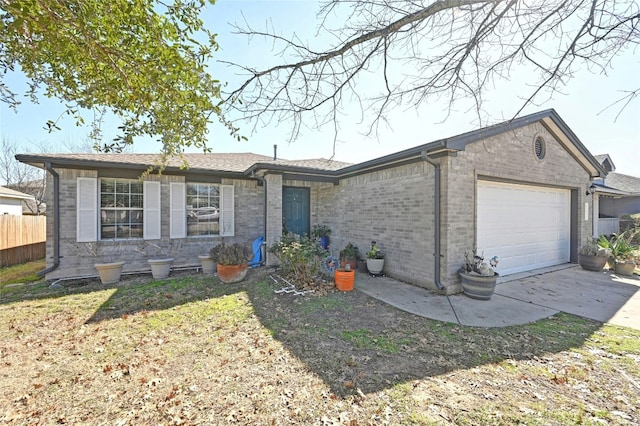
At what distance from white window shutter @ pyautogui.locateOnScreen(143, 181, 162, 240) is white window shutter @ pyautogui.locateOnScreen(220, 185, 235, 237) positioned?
175cm

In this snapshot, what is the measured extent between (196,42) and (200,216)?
20.4 feet

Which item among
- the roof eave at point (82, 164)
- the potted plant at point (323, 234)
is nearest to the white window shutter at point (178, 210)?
the roof eave at point (82, 164)

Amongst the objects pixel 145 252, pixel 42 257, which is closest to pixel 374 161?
pixel 145 252

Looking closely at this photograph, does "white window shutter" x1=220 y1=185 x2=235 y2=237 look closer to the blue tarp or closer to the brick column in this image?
the blue tarp

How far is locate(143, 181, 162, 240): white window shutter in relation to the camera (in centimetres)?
759

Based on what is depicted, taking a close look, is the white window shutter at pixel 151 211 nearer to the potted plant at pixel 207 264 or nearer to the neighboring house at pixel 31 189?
the potted plant at pixel 207 264

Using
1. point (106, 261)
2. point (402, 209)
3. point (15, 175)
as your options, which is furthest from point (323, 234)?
point (15, 175)

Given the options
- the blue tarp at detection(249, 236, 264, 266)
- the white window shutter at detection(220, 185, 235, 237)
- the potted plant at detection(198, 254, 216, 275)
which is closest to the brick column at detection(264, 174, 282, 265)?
the blue tarp at detection(249, 236, 264, 266)

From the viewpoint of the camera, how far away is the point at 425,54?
358 cm

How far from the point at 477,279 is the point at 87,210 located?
9527mm

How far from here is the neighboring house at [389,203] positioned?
579 centimetres

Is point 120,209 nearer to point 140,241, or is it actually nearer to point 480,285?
point 140,241

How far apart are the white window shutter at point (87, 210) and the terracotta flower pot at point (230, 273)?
146 inches

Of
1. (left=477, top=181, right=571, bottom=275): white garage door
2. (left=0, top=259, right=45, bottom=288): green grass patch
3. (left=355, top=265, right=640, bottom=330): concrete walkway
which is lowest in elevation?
(left=0, top=259, right=45, bottom=288): green grass patch
